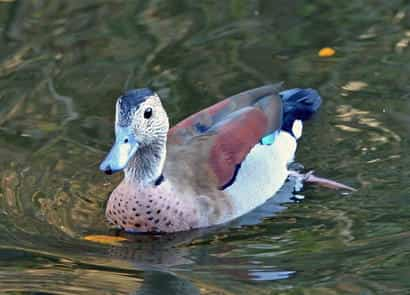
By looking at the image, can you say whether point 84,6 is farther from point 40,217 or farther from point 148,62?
point 40,217

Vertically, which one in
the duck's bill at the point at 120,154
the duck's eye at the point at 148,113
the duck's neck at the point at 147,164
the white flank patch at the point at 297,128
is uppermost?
the duck's eye at the point at 148,113

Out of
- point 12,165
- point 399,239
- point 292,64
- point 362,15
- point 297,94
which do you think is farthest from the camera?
point 362,15

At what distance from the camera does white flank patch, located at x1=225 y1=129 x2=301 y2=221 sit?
29.6 ft

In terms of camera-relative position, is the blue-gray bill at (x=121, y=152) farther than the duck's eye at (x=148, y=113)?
No

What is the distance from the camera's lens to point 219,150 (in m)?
8.99

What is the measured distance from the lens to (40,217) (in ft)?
28.6

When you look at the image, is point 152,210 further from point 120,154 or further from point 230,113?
point 230,113

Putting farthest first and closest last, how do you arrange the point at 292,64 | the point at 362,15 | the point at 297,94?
the point at 362,15 → the point at 292,64 → the point at 297,94

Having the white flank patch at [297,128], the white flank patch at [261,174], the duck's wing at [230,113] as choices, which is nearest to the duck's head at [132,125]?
the duck's wing at [230,113]

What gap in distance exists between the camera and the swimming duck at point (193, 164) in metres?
8.49

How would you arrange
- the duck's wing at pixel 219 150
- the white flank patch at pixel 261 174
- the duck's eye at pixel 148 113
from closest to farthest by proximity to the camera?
the duck's eye at pixel 148 113 < the duck's wing at pixel 219 150 < the white flank patch at pixel 261 174

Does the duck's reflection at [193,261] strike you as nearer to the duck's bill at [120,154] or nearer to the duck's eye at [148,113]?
the duck's bill at [120,154]

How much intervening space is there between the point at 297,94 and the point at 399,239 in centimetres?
213

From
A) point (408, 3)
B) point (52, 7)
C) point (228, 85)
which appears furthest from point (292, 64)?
point (52, 7)
